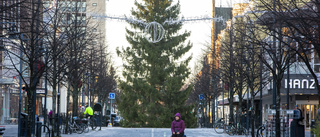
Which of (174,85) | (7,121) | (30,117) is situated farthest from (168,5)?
(30,117)

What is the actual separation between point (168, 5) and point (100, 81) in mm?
11247

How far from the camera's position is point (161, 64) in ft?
191

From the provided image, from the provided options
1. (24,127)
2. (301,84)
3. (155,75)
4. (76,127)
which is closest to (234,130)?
(76,127)

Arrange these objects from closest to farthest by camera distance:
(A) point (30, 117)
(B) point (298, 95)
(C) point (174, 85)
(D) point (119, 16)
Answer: (A) point (30, 117) < (D) point (119, 16) < (B) point (298, 95) < (C) point (174, 85)

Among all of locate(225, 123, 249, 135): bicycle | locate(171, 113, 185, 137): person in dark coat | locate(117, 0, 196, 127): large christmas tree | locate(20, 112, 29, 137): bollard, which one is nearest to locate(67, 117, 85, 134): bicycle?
locate(225, 123, 249, 135): bicycle

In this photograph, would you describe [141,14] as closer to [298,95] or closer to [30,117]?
[298,95]

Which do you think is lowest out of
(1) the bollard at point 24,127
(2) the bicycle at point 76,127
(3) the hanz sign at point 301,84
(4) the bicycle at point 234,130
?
(4) the bicycle at point 234,130

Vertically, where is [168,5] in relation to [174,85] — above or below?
above

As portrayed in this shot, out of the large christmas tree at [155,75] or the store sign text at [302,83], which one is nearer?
the store sign text at [302,83]

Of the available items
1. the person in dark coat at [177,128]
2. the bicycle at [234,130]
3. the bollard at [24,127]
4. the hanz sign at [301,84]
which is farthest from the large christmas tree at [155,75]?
the person in dark coat at [177,128]

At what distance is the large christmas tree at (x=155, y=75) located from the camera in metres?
56.8

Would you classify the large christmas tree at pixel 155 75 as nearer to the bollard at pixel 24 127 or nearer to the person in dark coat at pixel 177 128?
the bollard at pixel 24 127

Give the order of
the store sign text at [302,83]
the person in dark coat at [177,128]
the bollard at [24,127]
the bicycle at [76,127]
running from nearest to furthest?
the person in dark coat at [177,128], the bollard at [24,127], the bicycle at [76,127], the store sign text at [302,83]

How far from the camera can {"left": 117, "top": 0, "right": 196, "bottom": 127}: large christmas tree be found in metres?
56.8
